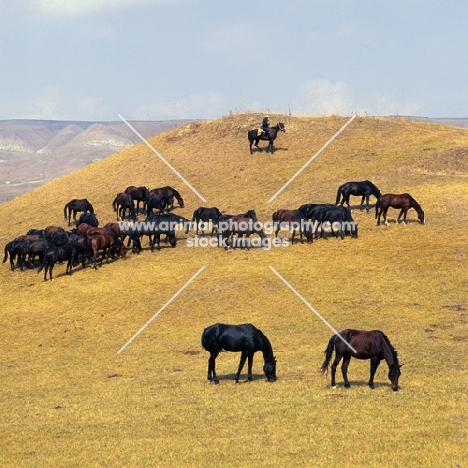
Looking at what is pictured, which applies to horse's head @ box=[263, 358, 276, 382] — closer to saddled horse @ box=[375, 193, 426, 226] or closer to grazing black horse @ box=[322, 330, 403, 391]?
grazing black horse @ box=[322, 330, 403, 391]

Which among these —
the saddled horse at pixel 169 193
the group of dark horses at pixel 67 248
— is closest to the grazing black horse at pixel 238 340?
the group of dark horses at pixel 67 248

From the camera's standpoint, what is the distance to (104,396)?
900 inches

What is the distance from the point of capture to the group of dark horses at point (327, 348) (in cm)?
2103

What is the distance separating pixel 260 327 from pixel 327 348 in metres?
9.48

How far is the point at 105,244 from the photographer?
42.2 metres

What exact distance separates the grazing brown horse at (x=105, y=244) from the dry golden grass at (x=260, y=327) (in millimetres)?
935

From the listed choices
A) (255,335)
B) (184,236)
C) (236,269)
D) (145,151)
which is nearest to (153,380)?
(255,335)

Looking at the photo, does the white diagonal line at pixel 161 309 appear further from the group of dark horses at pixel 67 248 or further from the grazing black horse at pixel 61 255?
the grazing black horse at pixel 61 255

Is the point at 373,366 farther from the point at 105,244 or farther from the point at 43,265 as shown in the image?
the point at 43,265

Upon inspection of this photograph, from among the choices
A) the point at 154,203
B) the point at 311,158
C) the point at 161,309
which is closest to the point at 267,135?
the point at 311,158

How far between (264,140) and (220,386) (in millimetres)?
45708

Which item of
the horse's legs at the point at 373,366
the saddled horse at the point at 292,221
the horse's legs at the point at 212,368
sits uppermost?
the saddled horse at the point at 292,221

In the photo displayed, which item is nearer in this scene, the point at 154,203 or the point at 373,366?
the point at 373,366

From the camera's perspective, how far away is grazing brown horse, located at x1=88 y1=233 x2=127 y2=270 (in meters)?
41.8
